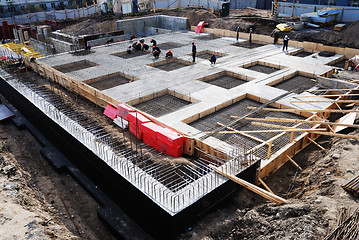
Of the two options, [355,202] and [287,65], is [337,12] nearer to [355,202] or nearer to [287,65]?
[287,65]

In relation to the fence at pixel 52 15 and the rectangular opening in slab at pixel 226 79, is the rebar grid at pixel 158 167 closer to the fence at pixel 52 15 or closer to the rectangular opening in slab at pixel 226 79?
the rectangular opening in slab at pixel 226 79

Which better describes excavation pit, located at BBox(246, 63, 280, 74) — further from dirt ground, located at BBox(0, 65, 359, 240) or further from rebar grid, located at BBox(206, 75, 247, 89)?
dirt ground, located at BBox(0, 65, 359, 240)

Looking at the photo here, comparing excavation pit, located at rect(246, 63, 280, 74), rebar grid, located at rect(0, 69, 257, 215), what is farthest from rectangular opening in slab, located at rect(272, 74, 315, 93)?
rebar grid, located at rect(0, 69, 257, 215)

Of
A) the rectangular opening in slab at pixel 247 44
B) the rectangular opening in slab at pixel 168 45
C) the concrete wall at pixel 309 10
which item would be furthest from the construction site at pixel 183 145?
the concrete wall at pixel 309 10

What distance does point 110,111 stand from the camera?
14.6m

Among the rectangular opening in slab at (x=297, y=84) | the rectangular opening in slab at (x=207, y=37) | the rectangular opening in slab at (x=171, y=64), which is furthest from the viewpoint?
the rectangular opening in slab at (x=207, y=37)

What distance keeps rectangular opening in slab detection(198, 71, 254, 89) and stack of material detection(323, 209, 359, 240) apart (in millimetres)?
11034

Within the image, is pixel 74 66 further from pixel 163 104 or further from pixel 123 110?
pixel 123 110

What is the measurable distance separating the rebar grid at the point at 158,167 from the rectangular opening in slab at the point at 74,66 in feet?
23.1

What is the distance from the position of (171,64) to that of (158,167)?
12.6 metres

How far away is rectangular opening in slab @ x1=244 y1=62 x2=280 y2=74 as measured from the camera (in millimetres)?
19750

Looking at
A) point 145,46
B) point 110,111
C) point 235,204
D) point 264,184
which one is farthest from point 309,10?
point 235,204

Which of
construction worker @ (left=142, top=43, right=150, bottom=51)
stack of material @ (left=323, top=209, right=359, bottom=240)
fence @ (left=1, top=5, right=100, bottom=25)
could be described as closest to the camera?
stack of material @ (left=323, top=209, right=359, bottom=240)

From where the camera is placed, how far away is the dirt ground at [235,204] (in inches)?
306
